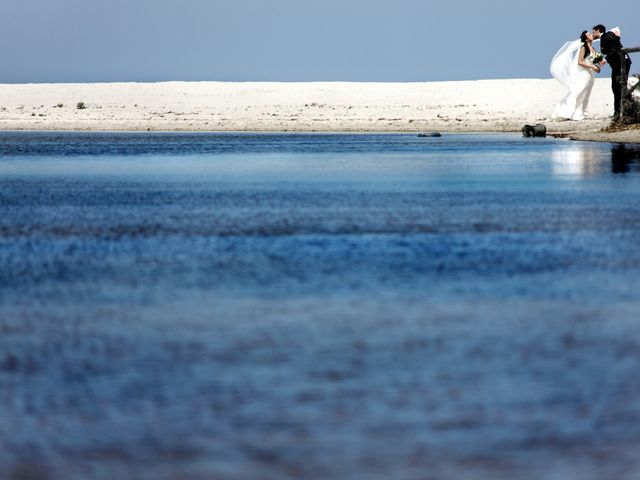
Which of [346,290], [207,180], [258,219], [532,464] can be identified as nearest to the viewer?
[532,464]

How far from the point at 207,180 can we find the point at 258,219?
6.42 m

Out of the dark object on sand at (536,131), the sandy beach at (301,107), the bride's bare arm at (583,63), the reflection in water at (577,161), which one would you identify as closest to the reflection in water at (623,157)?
the reflection in water at (577,161)

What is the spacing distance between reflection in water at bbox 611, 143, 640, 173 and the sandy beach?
340cm

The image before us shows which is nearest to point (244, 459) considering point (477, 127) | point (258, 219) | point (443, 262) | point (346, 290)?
point (346, 290)

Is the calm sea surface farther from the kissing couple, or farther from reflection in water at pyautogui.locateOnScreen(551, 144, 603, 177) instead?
the kissing couple

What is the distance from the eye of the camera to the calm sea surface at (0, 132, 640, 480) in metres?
4.63

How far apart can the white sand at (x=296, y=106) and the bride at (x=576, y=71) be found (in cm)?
57

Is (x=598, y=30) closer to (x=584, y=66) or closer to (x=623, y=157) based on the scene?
(x=584, y=66)

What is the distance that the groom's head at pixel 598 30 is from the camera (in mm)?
33062

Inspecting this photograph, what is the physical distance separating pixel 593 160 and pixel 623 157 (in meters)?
1.21

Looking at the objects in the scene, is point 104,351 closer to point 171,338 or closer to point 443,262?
point 171,338

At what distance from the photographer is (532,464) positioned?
445 cm

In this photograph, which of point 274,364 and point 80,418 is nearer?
point 80,418

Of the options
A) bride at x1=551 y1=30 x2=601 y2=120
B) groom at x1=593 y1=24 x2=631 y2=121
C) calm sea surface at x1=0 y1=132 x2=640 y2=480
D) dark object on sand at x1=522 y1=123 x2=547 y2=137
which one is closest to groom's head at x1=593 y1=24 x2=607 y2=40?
groom at x1=593 y1=24 x2=631 y2=121
